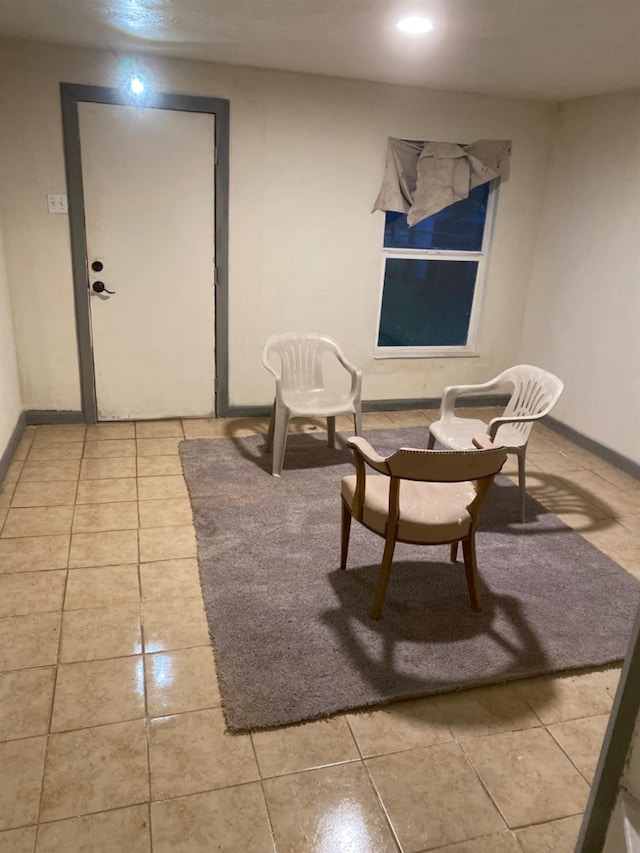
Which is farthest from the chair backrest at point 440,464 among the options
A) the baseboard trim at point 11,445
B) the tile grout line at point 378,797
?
the baseboard trim at point 11,445

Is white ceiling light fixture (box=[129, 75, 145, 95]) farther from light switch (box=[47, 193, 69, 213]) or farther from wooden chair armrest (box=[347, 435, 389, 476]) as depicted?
wooden chair armrest (box=[347, 435, 389, 476])

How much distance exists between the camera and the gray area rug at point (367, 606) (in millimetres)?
2148

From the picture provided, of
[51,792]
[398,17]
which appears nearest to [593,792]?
[51,792]

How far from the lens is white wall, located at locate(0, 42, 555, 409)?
12.2 ft

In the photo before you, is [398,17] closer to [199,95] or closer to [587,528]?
[199,95]

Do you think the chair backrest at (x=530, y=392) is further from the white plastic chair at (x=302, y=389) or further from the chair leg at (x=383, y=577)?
the chair leg at (x=383, y=577)

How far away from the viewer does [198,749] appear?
1.87 m

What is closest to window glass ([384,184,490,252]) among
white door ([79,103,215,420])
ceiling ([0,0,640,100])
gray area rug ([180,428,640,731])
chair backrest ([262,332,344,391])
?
ceiling ([0,0,640,100])

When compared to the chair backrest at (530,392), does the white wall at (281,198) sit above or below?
above

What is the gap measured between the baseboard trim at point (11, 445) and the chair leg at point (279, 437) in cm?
149

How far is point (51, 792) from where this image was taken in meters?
1.72

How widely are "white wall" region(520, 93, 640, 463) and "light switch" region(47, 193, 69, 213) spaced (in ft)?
11.1

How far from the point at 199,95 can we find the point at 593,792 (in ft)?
13.3

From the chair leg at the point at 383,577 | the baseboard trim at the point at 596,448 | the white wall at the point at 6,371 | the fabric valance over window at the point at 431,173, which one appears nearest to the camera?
the chair leg at the point at 383,577
